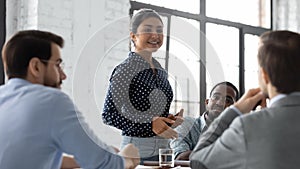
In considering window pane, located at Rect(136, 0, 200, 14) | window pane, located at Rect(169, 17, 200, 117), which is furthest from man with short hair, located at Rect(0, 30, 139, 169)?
window pane, located at Rect(136, 0, 200, 14)

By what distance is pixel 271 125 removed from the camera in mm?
1204

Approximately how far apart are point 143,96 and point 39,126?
52 centimetres

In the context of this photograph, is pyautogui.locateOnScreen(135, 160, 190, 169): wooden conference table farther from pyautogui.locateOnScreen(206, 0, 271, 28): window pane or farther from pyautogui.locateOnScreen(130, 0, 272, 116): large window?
pyautogui.locateOnScreen(206, 0, 271, 28): window pane

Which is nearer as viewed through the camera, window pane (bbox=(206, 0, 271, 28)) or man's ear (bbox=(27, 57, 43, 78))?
man's ear (bbox=(27, 57, 43, 78))

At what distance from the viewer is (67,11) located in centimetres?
315

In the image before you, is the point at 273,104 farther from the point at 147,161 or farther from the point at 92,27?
the point at 92,27

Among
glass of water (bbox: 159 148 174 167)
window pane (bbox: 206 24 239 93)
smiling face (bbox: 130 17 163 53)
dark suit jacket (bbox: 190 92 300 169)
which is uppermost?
window pane (bbox: 206 24 239 93)

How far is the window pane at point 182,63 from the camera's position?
1.92 m

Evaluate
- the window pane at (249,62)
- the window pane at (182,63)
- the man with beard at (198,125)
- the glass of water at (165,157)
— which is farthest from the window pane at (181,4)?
the glass of water at (165,157)

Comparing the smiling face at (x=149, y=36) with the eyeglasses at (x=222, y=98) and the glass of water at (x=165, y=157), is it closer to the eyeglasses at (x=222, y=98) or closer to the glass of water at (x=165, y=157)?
the glass of water at (x=165, y=157)

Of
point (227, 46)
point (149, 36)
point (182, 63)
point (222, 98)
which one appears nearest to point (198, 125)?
point (222, 98)

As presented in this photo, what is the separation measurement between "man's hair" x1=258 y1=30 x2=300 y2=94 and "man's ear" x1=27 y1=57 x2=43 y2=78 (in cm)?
64

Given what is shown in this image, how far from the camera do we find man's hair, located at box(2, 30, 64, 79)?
1.50m

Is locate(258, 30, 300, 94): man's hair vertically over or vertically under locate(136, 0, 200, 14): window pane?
under
